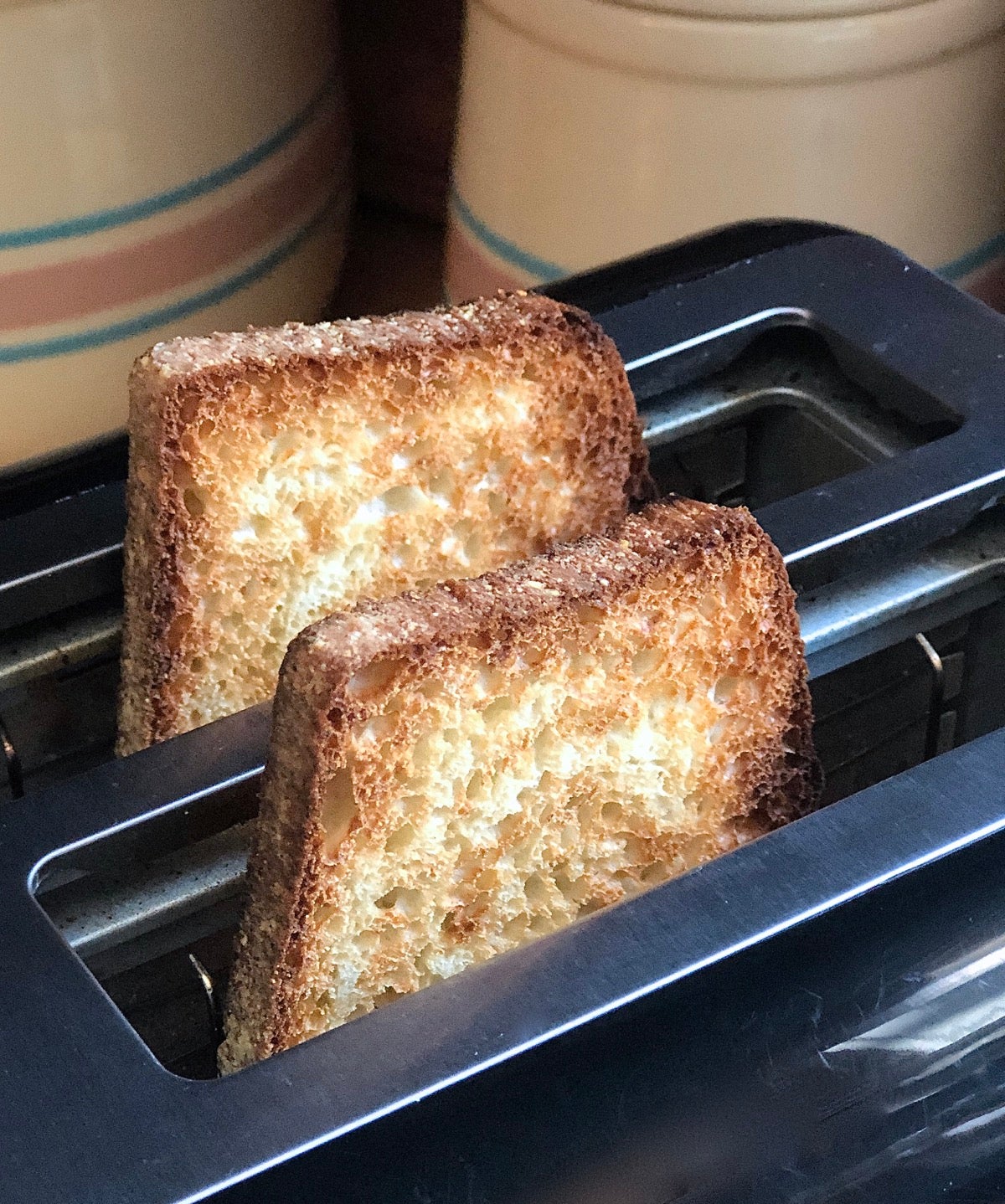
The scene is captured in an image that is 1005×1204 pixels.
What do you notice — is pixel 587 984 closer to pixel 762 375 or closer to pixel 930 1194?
pixel 930 1194

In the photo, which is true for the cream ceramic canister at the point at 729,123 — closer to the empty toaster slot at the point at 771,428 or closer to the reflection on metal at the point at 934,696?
the empty toaster slot at the point at 771,428

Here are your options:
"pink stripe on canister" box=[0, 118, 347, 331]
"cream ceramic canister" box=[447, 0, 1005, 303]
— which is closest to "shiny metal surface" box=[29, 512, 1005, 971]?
"cream ceramic canister" box=[447, 0, 1005, 303]

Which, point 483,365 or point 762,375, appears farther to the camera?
point 762,375

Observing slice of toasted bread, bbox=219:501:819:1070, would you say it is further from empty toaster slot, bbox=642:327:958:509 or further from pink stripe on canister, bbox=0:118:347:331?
pink stripe on canister, bbox=0:118:347:331

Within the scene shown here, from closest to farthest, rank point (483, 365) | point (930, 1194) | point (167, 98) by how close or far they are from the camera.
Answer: point (930, 1194) < point (483, 365) < point (167, 98)

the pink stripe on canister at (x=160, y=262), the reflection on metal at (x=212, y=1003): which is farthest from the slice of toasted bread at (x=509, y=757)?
the pink stripe on canister at (x=160, y=262)

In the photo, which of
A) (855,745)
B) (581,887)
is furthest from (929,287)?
(581,887)

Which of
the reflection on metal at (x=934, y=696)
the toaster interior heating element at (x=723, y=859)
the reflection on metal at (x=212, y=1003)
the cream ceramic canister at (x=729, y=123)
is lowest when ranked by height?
the reflection on metal at (x=212, y=1003)
